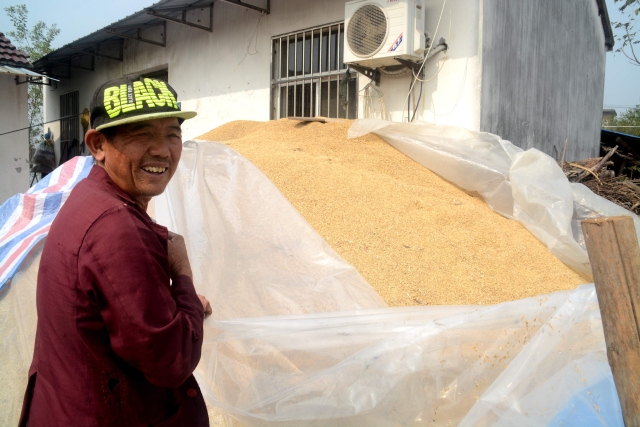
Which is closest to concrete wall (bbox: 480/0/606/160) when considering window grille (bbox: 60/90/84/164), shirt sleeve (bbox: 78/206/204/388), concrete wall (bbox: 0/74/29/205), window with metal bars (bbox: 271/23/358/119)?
window with metal bars (bbox: 271/23/358/119)

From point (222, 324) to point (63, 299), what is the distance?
→ 749mm

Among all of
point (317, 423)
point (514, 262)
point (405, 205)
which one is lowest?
point (317, 423)

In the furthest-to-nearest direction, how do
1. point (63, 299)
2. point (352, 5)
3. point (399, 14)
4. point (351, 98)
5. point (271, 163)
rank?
1. point (351, 98)
2. point (352, 5)
3. point (399, 14)
4. point (271, 163)
5. point (63, 299)

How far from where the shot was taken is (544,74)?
6785 millimetres

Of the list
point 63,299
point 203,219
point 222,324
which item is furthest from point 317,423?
point 203,219

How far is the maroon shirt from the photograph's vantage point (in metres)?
0.97

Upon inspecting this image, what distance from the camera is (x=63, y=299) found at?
1.02 meters

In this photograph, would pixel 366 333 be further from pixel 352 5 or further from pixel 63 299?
pixel 352 5

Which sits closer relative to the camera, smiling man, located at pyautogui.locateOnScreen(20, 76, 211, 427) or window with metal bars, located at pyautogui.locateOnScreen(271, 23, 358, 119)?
smiling man, located at pyautogui.locateOnScreen(20, 76, 211, 427)

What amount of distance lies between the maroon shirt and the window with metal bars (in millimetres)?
5172

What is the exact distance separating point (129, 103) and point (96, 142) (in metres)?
0.14

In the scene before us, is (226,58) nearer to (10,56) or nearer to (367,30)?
(367,30)

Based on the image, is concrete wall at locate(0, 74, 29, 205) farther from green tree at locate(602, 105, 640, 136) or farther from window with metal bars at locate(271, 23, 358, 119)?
green tree at locate(602, 105, 640, 136)

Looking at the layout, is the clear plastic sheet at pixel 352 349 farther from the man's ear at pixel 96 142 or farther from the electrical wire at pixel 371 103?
the electrical wire at pixel 371 103
